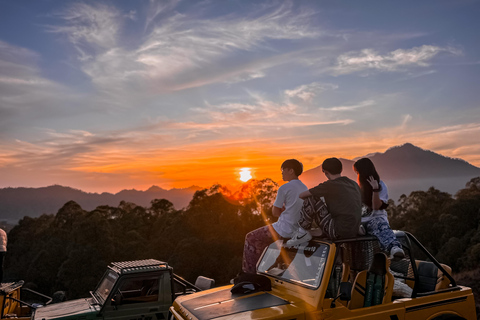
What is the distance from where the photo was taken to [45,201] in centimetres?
12419

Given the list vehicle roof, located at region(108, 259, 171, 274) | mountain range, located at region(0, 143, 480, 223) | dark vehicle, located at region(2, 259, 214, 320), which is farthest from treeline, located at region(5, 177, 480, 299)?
mountain range, located at region(0, 143, 480, 223)

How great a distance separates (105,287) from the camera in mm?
7875

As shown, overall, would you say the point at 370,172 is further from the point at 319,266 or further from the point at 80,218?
the point at 80,218

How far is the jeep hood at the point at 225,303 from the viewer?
464 cm

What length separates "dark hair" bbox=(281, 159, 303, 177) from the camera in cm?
638

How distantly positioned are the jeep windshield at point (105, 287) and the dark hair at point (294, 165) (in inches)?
151

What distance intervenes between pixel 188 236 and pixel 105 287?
850 inches

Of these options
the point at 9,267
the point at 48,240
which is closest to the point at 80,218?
the point at 48,240

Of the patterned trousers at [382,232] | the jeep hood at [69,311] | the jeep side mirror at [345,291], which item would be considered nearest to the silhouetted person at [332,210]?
the patterned trousers at [382,232]

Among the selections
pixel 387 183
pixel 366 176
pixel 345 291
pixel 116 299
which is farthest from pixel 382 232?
pixel 387 183

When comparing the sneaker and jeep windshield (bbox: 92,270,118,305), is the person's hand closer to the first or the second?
the sneaker

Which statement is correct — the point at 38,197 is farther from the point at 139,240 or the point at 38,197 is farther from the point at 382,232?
the point at 382,232

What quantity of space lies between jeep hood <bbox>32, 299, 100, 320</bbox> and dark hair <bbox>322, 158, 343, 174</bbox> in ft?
15.6

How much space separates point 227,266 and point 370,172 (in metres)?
22.3
